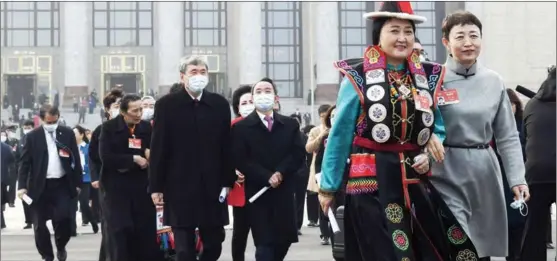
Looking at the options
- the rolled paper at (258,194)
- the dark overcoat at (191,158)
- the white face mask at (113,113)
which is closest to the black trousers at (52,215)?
the white face mask at (113,113)

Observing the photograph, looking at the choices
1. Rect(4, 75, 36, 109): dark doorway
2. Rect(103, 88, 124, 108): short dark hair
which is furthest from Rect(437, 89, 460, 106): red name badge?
Rect(4, 75, 36, 109): dark doorway

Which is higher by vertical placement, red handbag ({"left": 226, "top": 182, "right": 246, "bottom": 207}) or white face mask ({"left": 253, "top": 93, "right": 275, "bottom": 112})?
white face mask ({"left": 253, "top": 93, "right": 275, "bottom": 112})

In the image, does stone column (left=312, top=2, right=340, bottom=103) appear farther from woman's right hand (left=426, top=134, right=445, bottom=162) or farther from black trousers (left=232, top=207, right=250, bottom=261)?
woman's right hand (left=426, top=134, right=445, bottom=162)

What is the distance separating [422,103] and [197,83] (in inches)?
130

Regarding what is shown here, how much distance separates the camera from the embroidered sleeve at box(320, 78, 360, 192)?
6.49 meters

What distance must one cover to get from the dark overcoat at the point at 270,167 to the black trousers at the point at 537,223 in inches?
76.7

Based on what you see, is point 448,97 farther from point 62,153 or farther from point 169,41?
point 169,41

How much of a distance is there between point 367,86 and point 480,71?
102 centimetres

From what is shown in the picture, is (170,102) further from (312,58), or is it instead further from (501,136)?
(312,58)

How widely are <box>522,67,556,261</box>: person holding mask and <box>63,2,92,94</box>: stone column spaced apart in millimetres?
52007

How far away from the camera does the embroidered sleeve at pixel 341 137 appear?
649 centimetres

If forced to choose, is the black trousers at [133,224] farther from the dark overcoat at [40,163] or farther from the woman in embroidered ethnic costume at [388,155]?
the woman in embroidered ethnic costume at [388,155]

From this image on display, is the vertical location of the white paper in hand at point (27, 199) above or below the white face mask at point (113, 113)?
below

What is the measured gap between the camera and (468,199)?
6.84 metres
